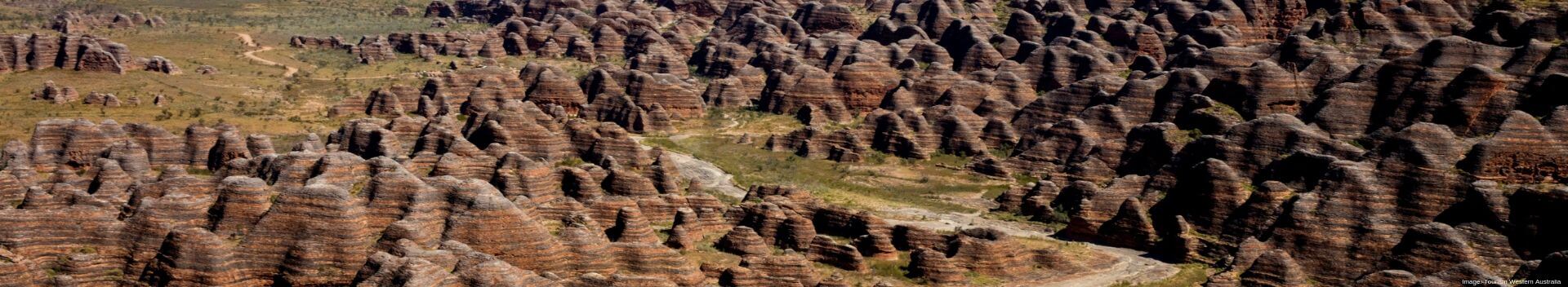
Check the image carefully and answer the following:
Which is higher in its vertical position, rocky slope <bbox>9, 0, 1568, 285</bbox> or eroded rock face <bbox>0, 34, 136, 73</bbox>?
rocky slope <bbox>9, 0, 1568, 285</bbox>

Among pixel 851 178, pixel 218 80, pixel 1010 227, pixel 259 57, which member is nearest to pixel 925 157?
pixel 851 178

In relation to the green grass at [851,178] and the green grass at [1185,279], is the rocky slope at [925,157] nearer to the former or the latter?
the green grass at [1185,279]

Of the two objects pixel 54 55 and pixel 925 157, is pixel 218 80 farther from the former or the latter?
pixel 925 157

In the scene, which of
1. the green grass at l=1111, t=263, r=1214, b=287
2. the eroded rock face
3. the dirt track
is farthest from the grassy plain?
the green grass at l=1111, t=263, r=1214, b=287

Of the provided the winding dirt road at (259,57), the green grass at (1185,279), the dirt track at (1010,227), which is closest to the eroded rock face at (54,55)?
the winding dirt road at (259,57)

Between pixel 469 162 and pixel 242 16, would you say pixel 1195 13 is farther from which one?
pixel 242 16

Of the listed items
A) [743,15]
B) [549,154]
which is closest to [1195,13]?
[743,15]

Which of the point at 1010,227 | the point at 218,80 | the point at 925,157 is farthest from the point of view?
the point at 218,80

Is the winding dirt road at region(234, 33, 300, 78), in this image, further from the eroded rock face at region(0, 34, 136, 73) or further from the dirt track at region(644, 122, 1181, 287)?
the dirt track at region(644, 122, 1181, 287)
